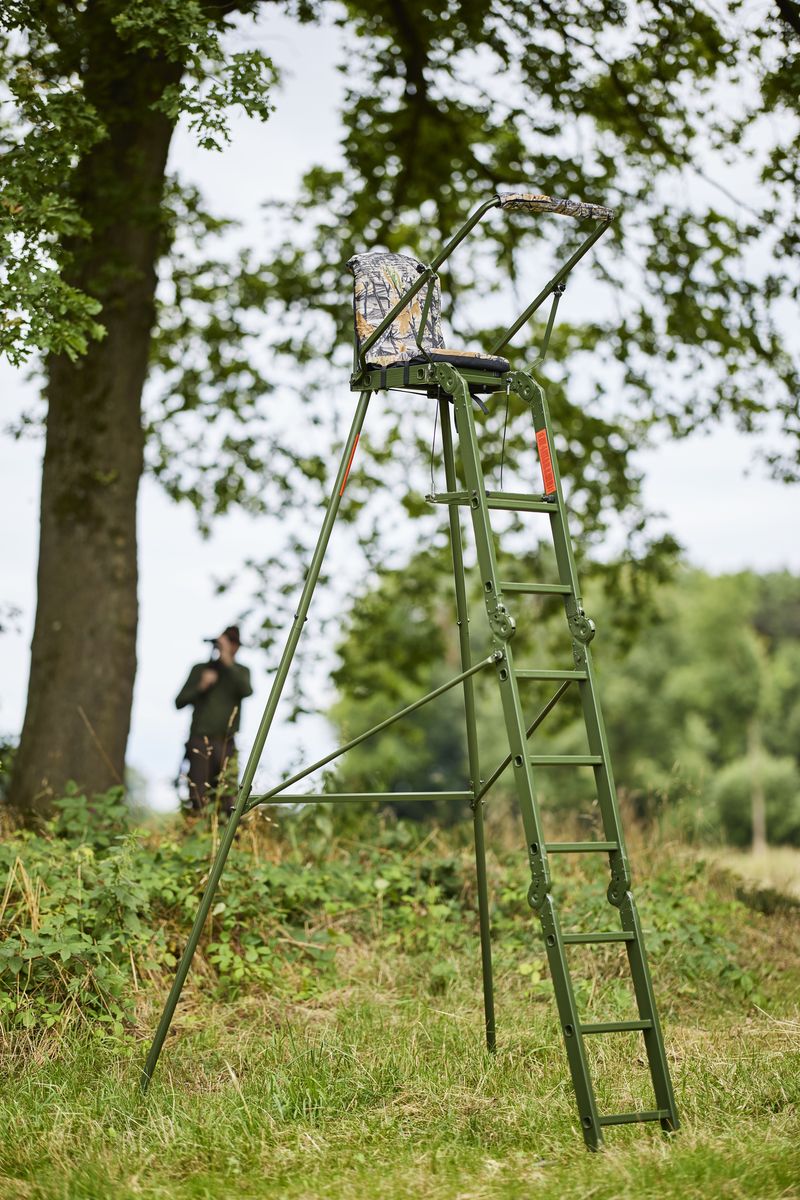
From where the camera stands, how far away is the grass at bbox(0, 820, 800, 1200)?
350cm

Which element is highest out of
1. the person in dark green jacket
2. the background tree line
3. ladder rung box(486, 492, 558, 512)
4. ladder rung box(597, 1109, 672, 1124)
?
the background tree line

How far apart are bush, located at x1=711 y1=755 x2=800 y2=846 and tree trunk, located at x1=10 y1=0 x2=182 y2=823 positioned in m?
31.6

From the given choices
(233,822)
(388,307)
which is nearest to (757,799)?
(388,307)

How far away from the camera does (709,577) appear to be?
4475 cm

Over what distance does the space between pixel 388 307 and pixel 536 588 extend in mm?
1575

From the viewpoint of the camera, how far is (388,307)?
5.02m

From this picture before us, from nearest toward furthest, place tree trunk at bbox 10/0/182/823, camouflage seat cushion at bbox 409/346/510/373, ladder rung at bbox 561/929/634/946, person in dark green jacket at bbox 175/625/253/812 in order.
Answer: ladder rung at bbox 561/929/634/946 → camouflage seat cushion at bbox 409/346/510/373 → tree trunk at bbox 10/0/182/823 → person in dark green jacket at bbox 175/625/253/812

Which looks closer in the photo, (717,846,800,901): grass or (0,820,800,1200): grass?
(0,820,800,1200): grass

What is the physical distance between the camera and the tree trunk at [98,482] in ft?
26.8

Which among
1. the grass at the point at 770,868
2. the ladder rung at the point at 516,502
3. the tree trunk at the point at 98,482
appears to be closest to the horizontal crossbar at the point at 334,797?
the ladder rung at the point at 516,502

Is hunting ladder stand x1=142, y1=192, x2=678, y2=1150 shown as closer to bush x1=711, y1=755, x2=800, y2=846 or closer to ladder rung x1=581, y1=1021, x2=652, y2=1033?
ladder rung x1=581, y1=1021, x2=652, y2=1033

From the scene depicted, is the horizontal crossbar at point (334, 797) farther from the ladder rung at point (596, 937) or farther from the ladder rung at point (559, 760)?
the ladder rung at point (596, 937)

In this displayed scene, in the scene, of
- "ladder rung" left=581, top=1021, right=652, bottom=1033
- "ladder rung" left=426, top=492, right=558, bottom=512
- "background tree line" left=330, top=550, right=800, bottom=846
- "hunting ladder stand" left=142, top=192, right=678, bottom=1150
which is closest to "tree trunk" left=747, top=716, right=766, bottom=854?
"background tree line" left=330, top=550, right=800, bottom=846

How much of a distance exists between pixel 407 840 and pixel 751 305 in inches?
213
